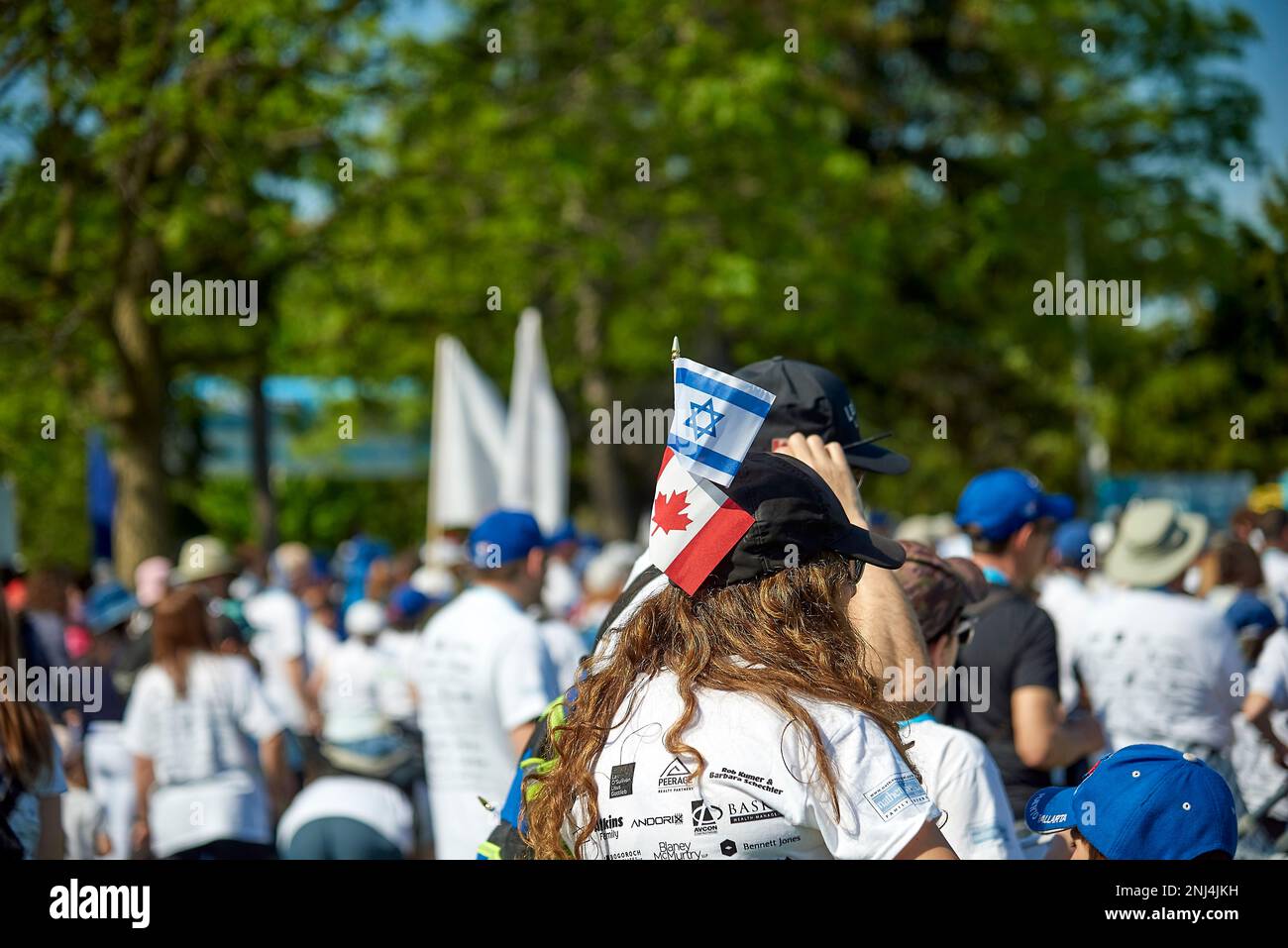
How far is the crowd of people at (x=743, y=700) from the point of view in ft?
7.10

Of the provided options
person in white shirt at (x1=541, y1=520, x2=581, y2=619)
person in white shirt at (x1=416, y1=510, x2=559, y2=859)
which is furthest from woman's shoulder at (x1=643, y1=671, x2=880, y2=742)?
person in white shirt at (x1=541, y1=520, x2=581, y2=619)

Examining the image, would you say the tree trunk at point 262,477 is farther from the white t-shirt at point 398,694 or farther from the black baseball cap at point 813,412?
the black baseball cap at point 813,412

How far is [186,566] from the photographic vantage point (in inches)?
346

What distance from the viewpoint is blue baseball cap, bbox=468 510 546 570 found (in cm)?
538

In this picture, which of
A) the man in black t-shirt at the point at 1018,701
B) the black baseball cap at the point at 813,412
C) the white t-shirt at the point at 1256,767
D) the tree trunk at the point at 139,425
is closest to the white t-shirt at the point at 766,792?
the black baseball cap at the point at 813,412

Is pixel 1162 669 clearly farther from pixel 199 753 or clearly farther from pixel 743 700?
pixel 743 700

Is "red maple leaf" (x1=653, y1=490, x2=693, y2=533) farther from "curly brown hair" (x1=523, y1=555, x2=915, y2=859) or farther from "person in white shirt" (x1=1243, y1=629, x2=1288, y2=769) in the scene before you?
"person in white shirt" (x1=1243, y1=629, x2=1288, y2=769)

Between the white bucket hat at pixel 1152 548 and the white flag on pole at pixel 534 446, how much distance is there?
458 cm

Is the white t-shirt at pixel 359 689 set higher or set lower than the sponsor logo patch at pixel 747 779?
lower

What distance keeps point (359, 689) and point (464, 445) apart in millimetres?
3272

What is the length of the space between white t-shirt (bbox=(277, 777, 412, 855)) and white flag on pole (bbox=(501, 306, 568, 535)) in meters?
4.20

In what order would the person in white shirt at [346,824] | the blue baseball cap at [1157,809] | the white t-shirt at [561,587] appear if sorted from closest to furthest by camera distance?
the blue baseball cap at [1157,809]
the person in white shirt at [346,824]
the white t-shirt at [561,587]

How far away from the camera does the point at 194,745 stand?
19.7 ft
